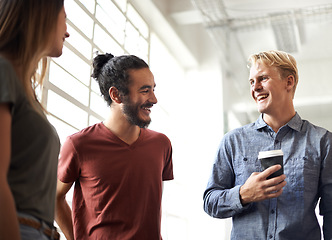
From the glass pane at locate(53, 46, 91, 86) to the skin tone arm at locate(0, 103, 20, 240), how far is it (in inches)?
76.9

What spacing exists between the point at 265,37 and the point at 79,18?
237 cm

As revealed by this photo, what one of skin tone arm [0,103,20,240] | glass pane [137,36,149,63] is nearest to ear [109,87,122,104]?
skin tone arm [0,103,20,240]

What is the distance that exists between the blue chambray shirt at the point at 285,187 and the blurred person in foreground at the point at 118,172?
9.8 inches

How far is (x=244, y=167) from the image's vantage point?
1871 millimetres

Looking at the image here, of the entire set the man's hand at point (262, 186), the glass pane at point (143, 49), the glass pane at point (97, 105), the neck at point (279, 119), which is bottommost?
the man's hand at point (262, 186)

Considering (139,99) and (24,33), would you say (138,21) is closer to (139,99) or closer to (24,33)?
(139,99)

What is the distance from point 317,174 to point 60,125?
1.56m

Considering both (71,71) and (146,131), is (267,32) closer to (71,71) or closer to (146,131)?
(71,71)

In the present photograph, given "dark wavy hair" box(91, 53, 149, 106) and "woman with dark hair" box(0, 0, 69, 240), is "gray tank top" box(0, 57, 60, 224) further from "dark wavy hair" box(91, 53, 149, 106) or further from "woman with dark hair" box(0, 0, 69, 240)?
"dark wavy hair" box(91, 53, 149, 106)

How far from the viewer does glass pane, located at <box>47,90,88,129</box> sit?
9.04ft

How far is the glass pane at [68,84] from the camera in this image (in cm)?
281

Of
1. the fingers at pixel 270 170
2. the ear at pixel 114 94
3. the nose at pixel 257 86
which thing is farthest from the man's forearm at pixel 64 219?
the nose at pixel 257 86

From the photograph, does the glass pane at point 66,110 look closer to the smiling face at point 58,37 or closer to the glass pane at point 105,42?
the glass pane at point 105,42

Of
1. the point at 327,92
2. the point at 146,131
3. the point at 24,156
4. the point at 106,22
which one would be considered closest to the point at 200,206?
the point at 327,92
